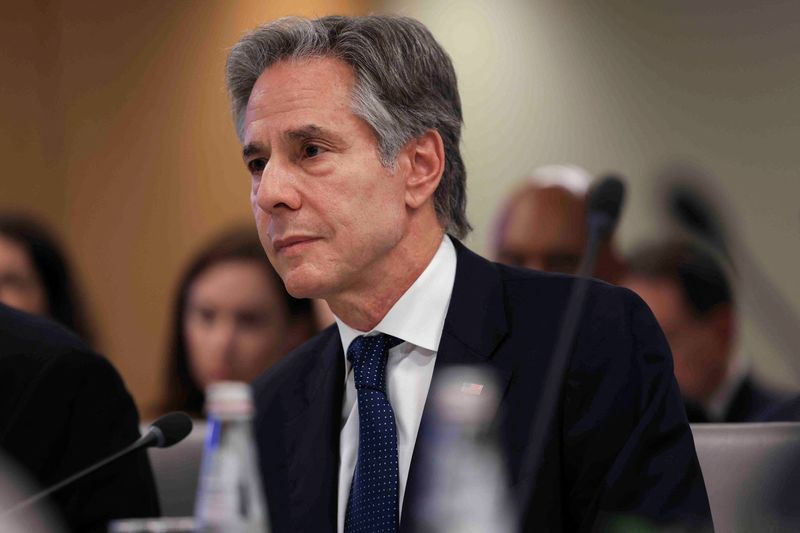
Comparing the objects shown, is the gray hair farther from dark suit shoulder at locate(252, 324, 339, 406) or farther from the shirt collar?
dark suit shoulder at locate(252, 324, 339, 406)

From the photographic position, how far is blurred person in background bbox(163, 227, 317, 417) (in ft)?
11.3

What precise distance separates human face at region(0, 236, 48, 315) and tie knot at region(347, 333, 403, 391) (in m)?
2.16

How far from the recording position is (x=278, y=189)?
1553mm

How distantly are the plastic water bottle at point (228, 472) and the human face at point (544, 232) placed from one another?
7.57 feet

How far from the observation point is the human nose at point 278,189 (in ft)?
5.09

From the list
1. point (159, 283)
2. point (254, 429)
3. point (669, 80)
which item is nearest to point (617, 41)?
point (669, 80)

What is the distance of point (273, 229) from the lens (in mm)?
1571

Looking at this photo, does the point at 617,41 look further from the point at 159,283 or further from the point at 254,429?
the point at 254,429

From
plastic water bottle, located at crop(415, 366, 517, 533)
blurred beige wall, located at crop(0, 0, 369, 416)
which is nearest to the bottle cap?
plastic water bottle, located at crop(415, 366, 517, 533)

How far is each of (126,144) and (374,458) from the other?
8.98ft

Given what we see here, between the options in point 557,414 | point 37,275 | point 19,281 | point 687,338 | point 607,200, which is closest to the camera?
point 607,200

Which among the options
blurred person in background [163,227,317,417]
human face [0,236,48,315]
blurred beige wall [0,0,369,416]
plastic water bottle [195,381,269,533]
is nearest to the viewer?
plastic water bottle [195,381,269,533]

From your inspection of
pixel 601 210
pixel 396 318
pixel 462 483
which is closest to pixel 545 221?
pixel 396 318

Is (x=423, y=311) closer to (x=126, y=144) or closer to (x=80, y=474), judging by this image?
(x=80, y=474)
